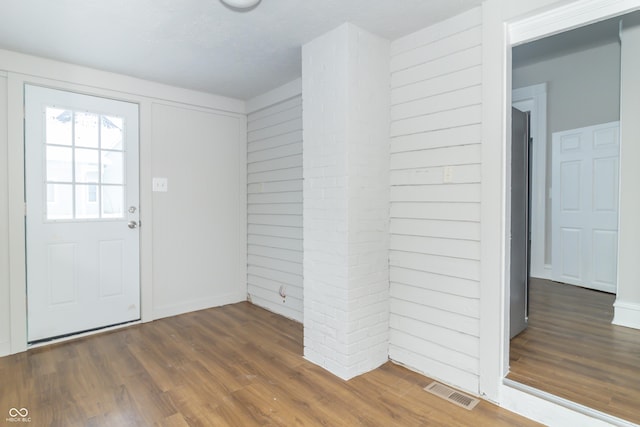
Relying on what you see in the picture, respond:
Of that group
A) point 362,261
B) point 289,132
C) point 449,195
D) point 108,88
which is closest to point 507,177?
point 449,195

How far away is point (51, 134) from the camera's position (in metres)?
3.13

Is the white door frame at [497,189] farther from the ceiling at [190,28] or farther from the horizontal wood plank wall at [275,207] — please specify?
the horizontal wood plank wall at [275,207]

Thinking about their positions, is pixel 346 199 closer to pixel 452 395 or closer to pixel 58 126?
pixel 452 395

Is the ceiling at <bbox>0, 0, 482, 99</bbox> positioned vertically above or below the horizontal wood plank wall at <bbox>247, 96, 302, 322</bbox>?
above

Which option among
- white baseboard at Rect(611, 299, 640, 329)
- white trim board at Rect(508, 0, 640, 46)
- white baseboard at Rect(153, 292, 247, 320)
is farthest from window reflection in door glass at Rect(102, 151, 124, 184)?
white baseboard at Rect(611, 299, 640, 329)

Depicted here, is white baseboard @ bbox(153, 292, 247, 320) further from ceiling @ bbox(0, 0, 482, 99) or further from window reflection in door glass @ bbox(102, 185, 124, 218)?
ceiling @ bbox(0, 0, 482, 99)

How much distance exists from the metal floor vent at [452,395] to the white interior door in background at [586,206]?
11.1ft

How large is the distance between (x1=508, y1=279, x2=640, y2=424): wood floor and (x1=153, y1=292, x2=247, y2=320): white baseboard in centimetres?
306

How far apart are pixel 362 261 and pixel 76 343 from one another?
270cm

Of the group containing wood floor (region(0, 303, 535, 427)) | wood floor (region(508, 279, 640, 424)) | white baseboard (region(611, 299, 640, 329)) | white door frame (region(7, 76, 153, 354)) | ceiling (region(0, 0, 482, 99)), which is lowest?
wood floor (region(0, 303, 535, 427))

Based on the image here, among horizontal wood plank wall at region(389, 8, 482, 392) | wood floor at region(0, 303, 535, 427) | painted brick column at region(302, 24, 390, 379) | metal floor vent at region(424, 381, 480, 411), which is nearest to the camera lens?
wood floor at region(0, 303, 535, 427)

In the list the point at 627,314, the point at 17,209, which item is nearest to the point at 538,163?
the point at 627,314

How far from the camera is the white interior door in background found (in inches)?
170

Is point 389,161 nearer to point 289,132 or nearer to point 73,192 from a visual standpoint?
point 289,132
